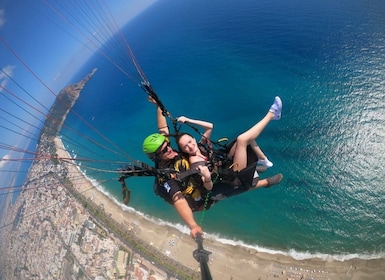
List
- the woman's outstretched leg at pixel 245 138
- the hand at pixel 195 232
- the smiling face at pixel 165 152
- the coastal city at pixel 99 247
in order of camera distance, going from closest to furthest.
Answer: the hand at pixel 195 232 < the smiling face at pixel 165 152 < the woman's outstretched leg at pixel 245 138 < the coastal city at pixel 99 247

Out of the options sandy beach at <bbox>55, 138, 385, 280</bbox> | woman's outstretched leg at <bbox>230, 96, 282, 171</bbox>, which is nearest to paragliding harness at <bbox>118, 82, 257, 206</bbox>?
woman's outstretched leg at <bbox>230, 96, 282, 171</bbox>

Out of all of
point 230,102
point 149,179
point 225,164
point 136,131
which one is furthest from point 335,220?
point 136,131

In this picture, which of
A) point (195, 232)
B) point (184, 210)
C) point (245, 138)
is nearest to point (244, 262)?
point (245, 138)

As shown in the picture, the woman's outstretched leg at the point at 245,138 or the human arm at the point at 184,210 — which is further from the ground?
the woman's outstretched leg at the point at 245,138

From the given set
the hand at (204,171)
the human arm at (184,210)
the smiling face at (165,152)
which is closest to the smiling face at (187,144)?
the smiling face at (165,152)

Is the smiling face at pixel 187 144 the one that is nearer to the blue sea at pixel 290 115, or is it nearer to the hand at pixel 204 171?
the hand at pixel 204 171

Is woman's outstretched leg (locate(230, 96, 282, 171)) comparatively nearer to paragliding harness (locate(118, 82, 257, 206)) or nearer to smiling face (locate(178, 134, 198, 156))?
paragliding harness (locate(118, 82, 257, 206))

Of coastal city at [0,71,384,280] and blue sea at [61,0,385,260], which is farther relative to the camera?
blue sea at [61,0,385,260]

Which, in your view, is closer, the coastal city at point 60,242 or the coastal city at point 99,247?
the coastal city at point 99,247
